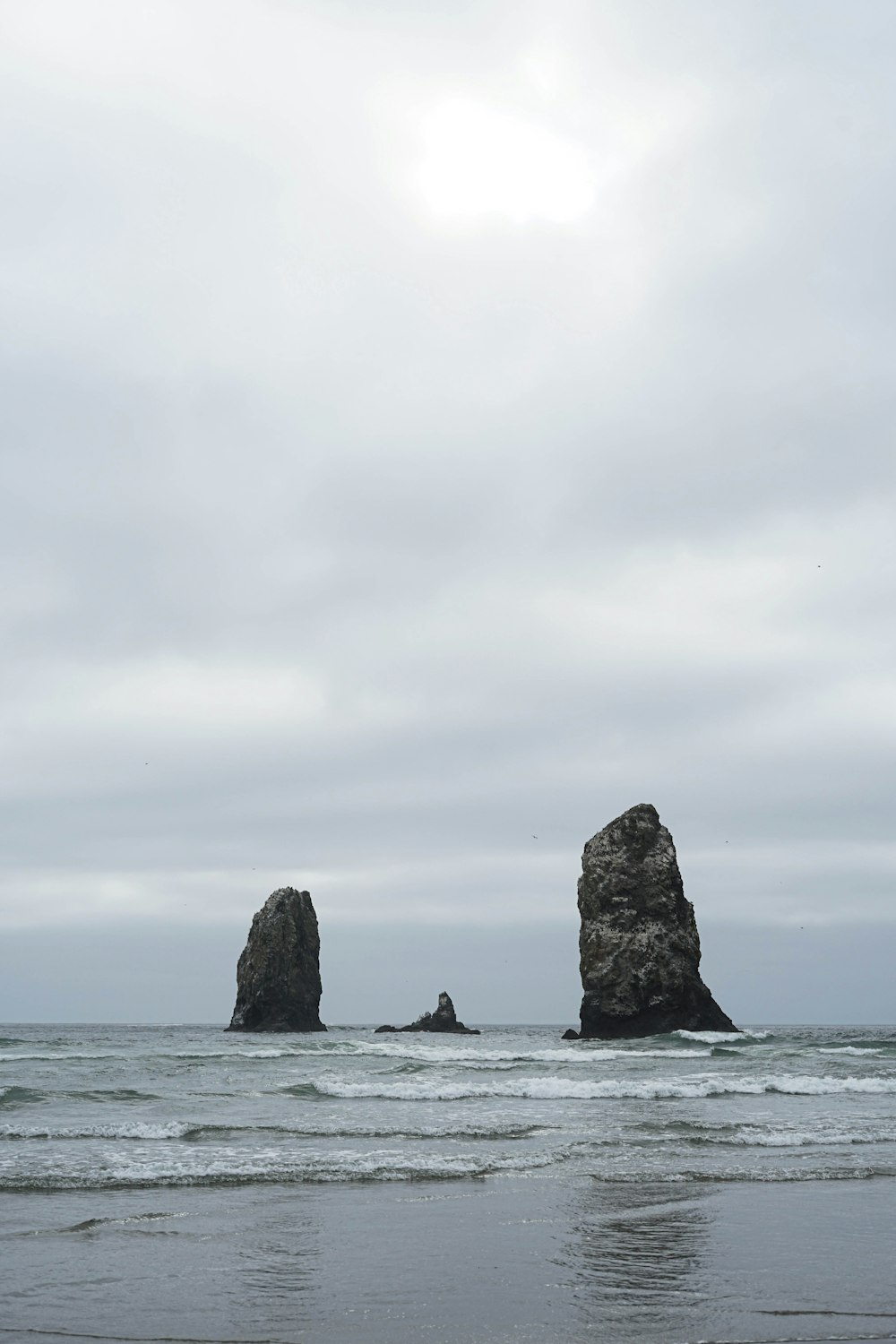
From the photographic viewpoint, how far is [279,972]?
266 feet

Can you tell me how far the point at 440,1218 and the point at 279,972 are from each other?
244ft

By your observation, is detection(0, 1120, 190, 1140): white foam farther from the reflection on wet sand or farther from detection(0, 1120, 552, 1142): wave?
the reflection on wet sand

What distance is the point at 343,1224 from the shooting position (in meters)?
9.62

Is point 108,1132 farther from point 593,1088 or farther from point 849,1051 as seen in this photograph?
point 849,1051

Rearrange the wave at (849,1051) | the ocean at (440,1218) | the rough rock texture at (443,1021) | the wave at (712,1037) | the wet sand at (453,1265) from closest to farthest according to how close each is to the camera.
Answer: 1. the wet sand at (453,1265)
2. the ocean at (440,1218)
3. the wave at (849,1051)
4. the wave at (712,1037)
5. the rough rock texture at (443,1021)

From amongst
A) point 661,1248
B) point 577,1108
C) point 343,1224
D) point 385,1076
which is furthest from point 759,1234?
point 385,1076

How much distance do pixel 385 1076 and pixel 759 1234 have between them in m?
20.0

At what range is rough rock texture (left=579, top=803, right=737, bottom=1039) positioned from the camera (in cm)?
4928

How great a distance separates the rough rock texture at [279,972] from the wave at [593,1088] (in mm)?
56881

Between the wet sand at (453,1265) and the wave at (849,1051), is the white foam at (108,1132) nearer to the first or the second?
the wet sand at (453,1265)

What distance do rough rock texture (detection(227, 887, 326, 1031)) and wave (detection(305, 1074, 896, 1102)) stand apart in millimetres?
56881

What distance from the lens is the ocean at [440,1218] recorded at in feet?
21.7

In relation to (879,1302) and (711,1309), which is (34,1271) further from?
(879,1302)

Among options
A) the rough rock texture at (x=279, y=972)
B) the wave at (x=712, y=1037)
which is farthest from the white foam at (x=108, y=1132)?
the rough rock texture at (x=279, y=972)
